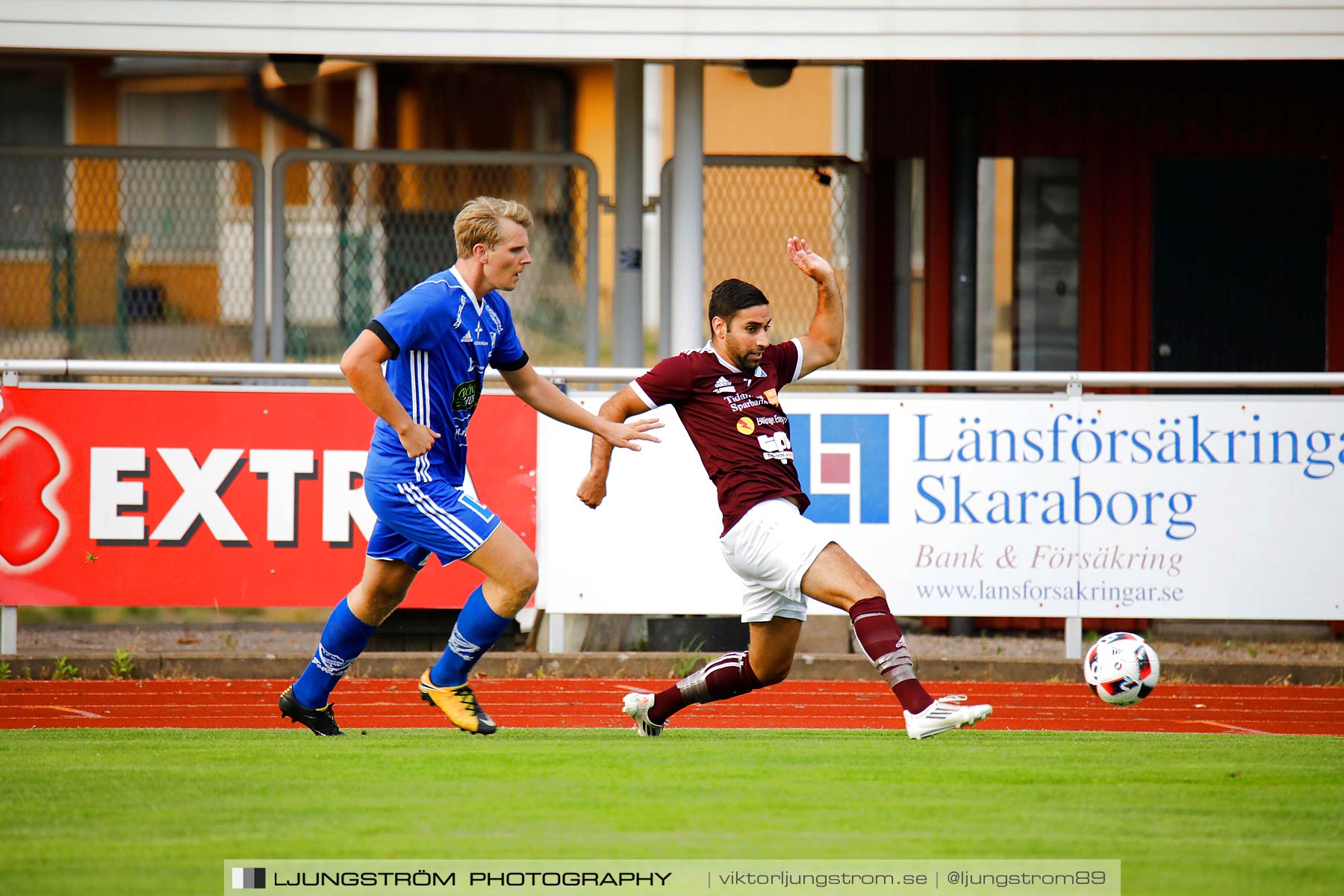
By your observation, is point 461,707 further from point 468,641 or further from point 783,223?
point 783,223

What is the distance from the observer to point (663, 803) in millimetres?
4949

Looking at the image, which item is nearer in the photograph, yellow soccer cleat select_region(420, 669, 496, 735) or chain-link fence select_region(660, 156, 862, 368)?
yellow soccer cleat select_region(420, 669, 496, 735)

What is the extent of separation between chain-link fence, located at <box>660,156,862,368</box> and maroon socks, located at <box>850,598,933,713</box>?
6.35 meters

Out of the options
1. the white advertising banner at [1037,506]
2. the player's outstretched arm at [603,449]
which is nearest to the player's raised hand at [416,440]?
the player's outstretched arm at [603,449]

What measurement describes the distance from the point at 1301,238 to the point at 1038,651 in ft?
11.6

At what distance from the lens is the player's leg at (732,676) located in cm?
626

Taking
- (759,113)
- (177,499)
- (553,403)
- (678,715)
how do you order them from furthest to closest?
(759,113) → (177,499) → (678,715) → (553,403)

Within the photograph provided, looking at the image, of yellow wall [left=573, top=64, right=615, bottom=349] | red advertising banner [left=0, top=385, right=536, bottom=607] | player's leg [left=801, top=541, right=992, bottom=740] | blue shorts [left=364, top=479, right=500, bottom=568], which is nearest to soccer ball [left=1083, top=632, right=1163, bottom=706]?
player's leg [left=801, top=541, right=992, bottom=740]

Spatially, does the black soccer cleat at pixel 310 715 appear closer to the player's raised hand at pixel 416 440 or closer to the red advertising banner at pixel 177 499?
the player's raised hand at pixel 416 440

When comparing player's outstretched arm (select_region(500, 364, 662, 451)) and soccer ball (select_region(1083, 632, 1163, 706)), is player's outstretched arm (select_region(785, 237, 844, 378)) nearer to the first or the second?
player's outstretched arm (select_region(500, 364, 662, 451))

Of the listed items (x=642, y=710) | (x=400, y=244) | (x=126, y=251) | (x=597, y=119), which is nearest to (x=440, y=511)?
(x=642, y=710)

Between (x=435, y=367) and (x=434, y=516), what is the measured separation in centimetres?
55

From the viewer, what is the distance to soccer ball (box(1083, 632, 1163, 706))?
7.05 meters

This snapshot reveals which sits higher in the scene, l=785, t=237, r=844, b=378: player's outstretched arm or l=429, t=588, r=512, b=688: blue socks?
l=785, t=237, r=844, b=378: player's outstretched arm
